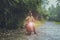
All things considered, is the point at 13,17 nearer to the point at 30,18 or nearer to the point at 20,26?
the point at 20,26

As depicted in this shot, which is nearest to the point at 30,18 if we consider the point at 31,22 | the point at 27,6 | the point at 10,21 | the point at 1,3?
the point at 31,22

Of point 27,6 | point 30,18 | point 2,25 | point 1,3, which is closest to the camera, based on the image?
point 30,18

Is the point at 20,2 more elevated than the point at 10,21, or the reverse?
the point at 20,2

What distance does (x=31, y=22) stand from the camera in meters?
20.5

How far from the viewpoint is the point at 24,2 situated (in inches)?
1184

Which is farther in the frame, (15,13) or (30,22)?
(15,13)

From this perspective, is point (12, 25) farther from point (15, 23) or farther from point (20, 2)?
point (20, 2)

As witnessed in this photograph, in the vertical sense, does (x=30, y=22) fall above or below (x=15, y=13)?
below

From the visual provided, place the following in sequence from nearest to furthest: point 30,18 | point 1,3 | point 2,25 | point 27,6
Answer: point 30,18
point 1,3
point 2,25
point 27,6

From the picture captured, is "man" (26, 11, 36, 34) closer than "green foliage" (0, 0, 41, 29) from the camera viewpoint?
Yes

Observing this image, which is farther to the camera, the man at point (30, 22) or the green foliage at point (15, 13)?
the green foliage at point (15, 13)

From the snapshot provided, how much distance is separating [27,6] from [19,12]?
4.88ft

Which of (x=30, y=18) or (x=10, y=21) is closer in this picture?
(x=30, y=18)

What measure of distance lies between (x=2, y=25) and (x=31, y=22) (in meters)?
8.82
